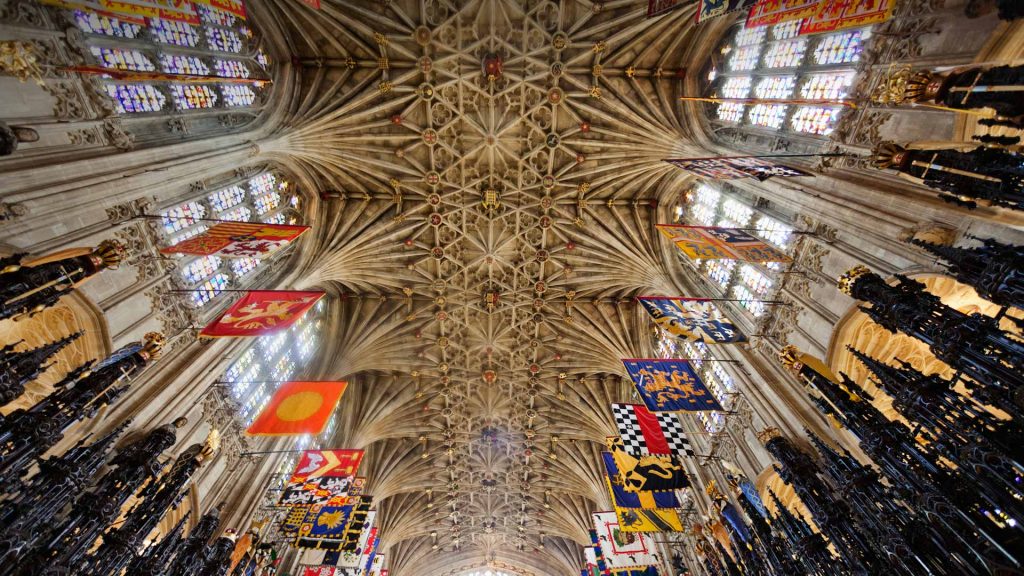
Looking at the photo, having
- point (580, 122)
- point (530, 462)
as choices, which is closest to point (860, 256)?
point (580, 122)

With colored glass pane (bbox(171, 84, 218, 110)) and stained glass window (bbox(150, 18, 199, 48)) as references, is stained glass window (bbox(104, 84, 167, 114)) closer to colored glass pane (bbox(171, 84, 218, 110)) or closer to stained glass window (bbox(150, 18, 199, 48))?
colored glass pane (bbox(171, 84, 218, 110))

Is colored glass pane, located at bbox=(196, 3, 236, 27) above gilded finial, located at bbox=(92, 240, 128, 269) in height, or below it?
above

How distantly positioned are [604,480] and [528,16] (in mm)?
23744

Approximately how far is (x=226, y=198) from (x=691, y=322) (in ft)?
48.2

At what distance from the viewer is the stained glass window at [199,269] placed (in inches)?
447

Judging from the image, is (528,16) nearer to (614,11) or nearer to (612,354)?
(614,11)

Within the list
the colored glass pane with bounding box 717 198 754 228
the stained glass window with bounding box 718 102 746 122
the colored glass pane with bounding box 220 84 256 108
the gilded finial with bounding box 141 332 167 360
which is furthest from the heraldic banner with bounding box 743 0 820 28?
the colored glass pane with bounding box 220 84 256 108

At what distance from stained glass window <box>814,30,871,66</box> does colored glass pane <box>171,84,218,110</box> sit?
16.8 m

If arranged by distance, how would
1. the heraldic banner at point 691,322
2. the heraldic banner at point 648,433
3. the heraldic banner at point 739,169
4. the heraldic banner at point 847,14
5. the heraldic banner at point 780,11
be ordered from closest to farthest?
the heraldic banner at point 847,14, the heraldic banner at point 780,11, the heraldic banner at point 739,169, the heraldic banner at point 691,322, the heraldic banner at point 648,433

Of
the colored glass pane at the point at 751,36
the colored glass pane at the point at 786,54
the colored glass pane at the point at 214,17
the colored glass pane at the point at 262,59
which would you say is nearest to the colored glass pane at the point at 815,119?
the colored glass pane at the point at 786,54

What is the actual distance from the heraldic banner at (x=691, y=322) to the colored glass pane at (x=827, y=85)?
575 centimetres

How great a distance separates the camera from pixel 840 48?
949 cm

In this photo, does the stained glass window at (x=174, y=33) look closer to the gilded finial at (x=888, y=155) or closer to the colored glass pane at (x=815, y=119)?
the gilded finial at (x=888, y=155)

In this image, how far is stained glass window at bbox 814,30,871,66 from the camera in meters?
8.98
